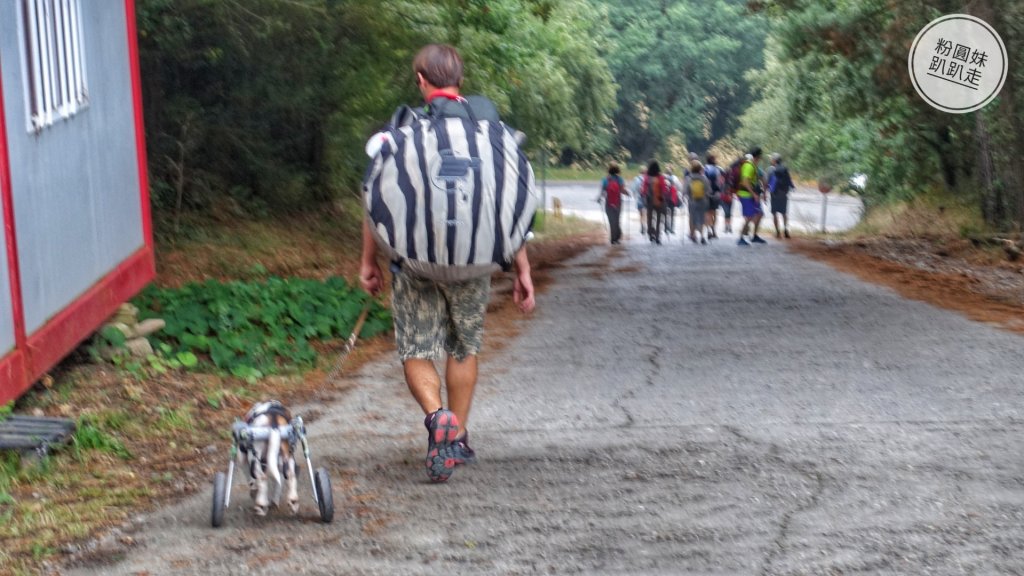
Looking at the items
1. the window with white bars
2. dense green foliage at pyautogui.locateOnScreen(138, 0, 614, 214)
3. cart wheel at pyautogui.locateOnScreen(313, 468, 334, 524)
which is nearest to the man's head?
cart wheel at pyautogui.locateOnScreen(313, 468, 334, 524)

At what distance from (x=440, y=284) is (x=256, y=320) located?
14.4ft

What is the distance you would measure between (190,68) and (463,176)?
1164cm

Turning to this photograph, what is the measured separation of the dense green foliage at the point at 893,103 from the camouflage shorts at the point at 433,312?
12.9 m

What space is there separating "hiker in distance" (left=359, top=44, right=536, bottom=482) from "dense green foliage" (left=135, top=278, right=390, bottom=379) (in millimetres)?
2871

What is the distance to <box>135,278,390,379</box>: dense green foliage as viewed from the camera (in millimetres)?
9023

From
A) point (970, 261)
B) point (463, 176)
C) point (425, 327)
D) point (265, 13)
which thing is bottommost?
point (970, 261)

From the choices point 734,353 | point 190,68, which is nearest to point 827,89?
point 190,68

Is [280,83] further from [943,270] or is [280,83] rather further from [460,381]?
[460,381]

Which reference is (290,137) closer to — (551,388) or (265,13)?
(265,13)

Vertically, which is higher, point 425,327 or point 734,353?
point 425,327

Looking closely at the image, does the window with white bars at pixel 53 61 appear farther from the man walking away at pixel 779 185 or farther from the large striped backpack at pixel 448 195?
the man walking away at pixel 779 185

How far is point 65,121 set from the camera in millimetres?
7961

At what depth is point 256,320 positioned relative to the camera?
9.90 meters

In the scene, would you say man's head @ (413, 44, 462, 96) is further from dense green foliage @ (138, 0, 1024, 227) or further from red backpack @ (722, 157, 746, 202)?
red backpack @ (722, 157, 746, 202)
